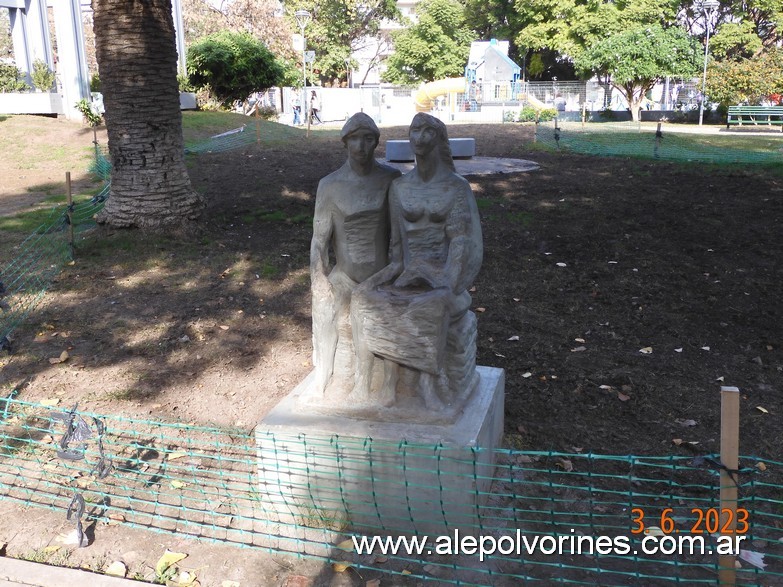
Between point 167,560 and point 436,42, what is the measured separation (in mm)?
49937

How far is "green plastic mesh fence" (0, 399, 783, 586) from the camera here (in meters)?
3.85

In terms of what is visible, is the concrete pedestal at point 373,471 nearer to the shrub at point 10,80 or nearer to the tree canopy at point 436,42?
the shrub at point 10,80

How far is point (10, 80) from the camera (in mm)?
22734

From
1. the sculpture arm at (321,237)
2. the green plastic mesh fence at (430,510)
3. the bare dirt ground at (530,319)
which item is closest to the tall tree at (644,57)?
the bare dirt ground at (530,319)

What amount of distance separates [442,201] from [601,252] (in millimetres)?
5838

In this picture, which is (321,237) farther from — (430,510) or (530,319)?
(530,319)

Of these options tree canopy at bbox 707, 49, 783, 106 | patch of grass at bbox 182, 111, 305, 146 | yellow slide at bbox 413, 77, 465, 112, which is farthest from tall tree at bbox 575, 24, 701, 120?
patch of grass at bbox 182, 111, 305, 146

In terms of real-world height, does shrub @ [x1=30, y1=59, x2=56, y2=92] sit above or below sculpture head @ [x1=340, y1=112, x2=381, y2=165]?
above

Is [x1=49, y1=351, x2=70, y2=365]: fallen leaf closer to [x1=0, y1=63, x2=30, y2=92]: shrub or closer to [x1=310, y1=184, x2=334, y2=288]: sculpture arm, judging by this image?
[x1=310, y1=184, x2=334, y2=288]: sculpture arm

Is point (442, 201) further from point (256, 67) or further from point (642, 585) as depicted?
point (256, 67)

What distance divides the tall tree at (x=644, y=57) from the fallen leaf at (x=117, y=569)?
116 feet

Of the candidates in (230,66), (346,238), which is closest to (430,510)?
(346,238)

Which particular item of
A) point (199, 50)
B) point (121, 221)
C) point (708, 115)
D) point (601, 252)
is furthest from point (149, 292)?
point (708, 115)

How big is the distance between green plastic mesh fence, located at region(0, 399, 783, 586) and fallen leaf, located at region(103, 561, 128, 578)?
13.7 inches
